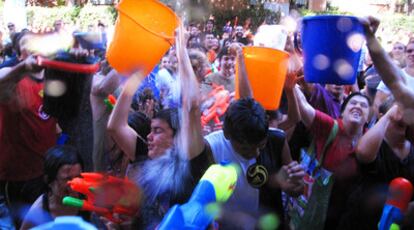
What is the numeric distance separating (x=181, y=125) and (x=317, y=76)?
2.26 feet

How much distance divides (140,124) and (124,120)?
0.38 m

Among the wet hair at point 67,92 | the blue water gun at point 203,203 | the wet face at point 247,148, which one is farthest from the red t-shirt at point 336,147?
the wet hair at point 67,92

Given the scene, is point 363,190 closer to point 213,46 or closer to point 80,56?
point 80,56

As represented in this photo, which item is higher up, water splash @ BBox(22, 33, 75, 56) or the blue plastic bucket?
the blue plastic bucket

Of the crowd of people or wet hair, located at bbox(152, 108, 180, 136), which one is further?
wet hair, located at bbox(152, 108, 180, 136)

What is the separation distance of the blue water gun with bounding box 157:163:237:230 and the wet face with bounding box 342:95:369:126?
1.13 metres

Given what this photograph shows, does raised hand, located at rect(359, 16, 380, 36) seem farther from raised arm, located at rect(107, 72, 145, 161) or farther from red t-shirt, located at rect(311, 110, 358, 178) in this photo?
raised arm, located at rect(107, 72, 145, 161)

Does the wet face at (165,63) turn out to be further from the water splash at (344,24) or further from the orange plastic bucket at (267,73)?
the water splash at (344,24)

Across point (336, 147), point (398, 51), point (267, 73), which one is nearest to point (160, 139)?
point (267, 73)

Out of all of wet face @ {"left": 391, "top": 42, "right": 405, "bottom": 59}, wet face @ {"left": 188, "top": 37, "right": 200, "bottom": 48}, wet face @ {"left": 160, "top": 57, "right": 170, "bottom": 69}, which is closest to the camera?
wet face @ {"left": 160, "top": 57, "right": 170, "bottom": 69}

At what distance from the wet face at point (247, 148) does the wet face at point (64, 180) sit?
76 cm

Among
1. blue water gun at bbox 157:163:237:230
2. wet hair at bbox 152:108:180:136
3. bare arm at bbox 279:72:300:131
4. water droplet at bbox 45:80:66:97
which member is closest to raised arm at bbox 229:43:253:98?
bare arm at bbox 279:72:300:131

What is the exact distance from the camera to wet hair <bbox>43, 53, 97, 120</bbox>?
2723 mm

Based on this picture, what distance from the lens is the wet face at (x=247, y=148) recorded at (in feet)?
6.36
